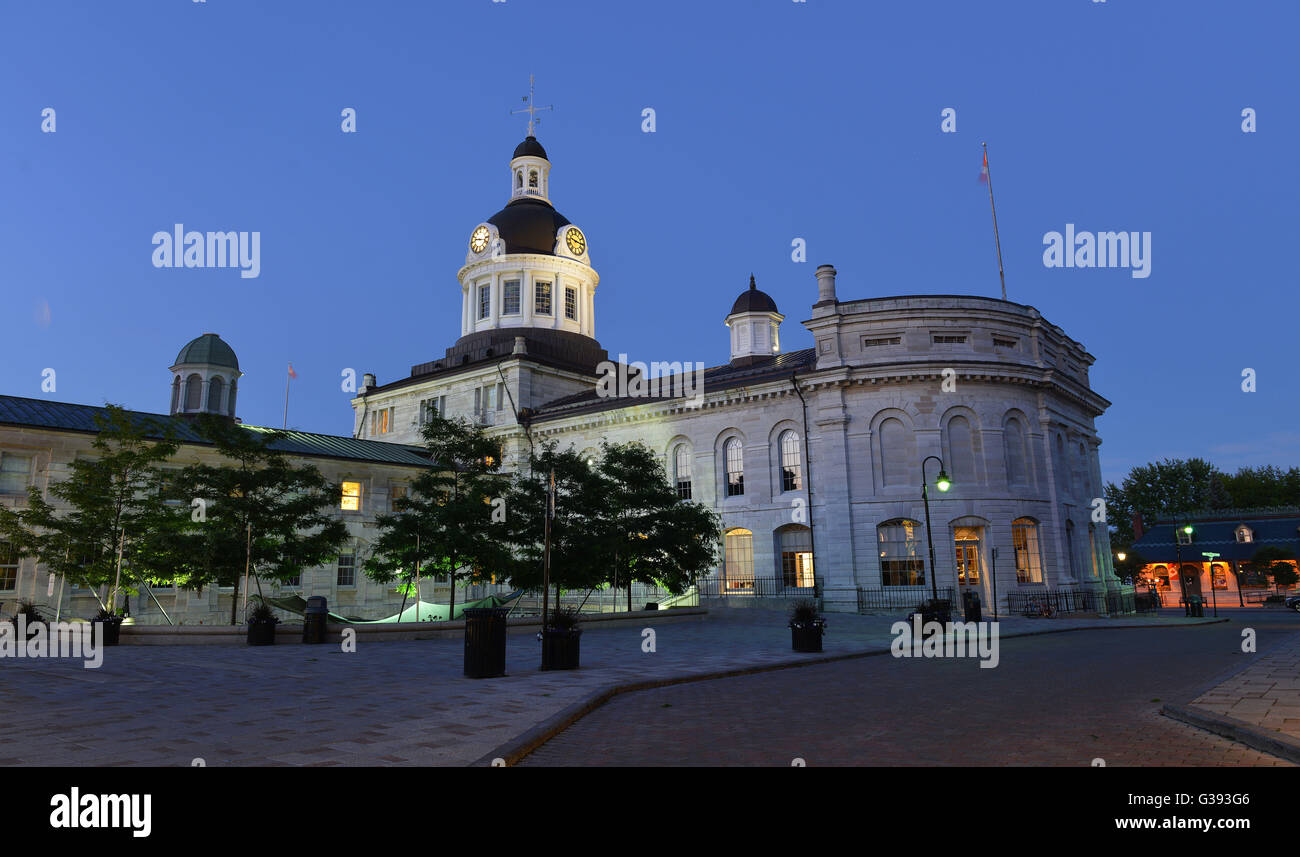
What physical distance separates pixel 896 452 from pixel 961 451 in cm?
300

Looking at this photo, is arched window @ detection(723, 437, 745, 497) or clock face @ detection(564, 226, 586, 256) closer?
arched window @ detection(723, 437, 745, 497)

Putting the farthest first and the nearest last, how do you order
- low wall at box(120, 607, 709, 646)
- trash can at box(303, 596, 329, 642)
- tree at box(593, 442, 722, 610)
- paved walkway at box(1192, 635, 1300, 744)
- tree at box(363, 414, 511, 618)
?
tree at box(593, 442, 722, 610) < tree at box(363, 414, 511, 618) < trash can at box(303, 596, 329, 642) < low wall at box(120, 607, 709, 646) < paved walkway at box(1192, 635, 1300, 744)

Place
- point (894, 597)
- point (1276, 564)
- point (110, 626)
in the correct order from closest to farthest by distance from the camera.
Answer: point (110, 626)
point (894, 597)
point (1276, 564)

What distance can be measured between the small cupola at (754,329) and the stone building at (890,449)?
2.31 metres

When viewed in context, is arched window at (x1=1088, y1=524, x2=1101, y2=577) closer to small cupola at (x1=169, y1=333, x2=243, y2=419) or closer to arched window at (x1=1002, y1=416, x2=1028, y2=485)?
arched window at (x1=1002, y1=416, x2=1028, y2=485)

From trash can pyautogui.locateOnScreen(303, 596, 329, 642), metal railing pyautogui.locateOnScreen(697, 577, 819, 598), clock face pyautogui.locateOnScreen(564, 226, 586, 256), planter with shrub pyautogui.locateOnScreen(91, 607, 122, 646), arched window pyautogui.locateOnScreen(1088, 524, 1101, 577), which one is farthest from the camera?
clock face pyautogui.locateOnScreen(564, 226, 586, 256)

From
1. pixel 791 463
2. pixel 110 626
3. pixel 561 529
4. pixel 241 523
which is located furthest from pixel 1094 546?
pixel 110 626

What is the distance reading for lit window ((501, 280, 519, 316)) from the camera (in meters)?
56.4

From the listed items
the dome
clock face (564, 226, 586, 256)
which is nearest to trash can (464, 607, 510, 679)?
the dome

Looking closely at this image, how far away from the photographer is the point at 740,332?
49531mm

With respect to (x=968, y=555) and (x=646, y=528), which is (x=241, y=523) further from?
(x=968, y=555)

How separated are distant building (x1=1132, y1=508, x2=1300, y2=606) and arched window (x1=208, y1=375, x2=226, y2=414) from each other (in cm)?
7129

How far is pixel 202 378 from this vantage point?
49.2 m
